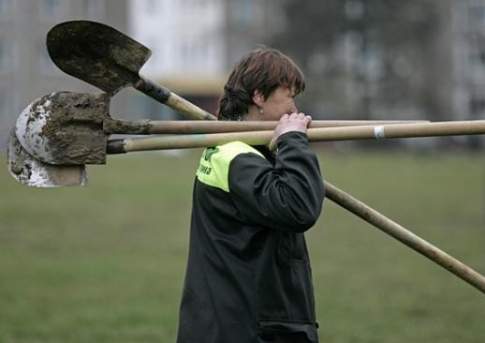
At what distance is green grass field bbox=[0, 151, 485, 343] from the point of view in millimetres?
9102

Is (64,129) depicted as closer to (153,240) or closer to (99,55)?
(99,55)

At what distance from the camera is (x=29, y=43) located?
14.5m

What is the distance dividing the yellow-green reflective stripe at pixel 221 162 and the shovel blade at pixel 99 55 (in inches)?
23.4

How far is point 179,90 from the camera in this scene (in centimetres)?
6356

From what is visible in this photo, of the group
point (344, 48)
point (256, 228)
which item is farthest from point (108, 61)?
point (344, 48)

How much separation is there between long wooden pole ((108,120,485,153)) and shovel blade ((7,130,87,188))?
29cm

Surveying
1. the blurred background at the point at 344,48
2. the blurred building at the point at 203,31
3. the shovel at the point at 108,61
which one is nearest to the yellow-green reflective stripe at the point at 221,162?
the shovel at the point at 108,61

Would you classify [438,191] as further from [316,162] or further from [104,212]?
[316,162]

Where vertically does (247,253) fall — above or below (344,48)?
below

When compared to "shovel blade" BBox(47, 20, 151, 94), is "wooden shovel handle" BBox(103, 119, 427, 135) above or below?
below

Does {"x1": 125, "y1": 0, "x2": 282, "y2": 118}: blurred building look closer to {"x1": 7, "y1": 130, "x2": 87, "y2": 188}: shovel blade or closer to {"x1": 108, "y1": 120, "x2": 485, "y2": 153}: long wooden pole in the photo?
{"x1": 7, "y1": 130, "x2": 87, "y2": 188}: shovel blade

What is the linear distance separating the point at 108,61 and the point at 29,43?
32.8 feet

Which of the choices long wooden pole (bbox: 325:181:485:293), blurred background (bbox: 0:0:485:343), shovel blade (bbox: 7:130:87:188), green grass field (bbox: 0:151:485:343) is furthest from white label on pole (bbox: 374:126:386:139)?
green grass field (bbox: 0:151:485:343)

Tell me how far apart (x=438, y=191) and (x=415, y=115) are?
128 feet
